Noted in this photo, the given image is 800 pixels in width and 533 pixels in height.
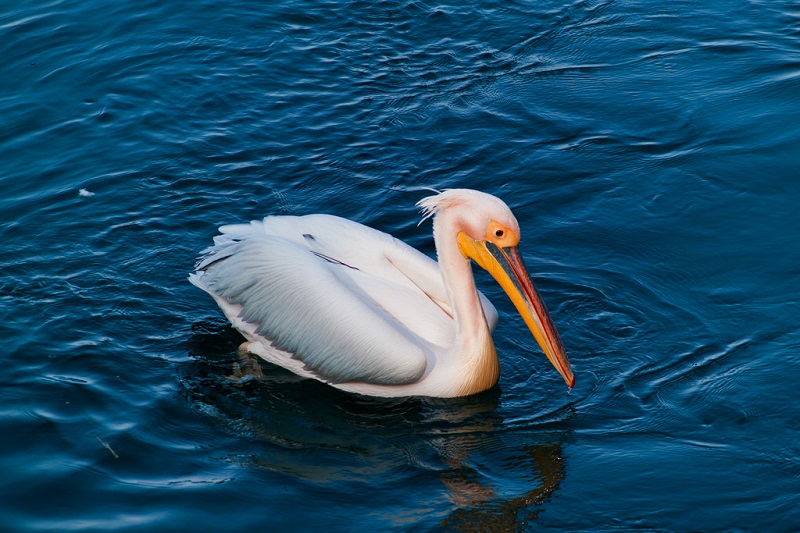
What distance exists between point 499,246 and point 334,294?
90 cm

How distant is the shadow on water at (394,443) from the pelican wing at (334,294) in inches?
7.8

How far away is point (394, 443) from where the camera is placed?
198 inches

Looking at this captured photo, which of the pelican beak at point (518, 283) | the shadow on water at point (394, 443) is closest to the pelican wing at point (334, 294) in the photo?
the shadow on water at point (394, 443)

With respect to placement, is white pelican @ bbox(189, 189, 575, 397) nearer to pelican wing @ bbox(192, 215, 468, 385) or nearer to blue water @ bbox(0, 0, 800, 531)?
pelican wing @ bbox(192, 215, 468, 385)

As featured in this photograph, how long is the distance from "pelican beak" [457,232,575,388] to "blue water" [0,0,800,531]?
0.38 m

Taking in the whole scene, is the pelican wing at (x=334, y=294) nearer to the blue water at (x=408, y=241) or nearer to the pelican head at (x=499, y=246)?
the blue water at (x=408, y=241)

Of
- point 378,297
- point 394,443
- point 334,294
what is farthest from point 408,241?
point 394,443

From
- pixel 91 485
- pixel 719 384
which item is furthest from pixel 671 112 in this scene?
pixel 91 485

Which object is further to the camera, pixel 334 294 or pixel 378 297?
pixel 378 297

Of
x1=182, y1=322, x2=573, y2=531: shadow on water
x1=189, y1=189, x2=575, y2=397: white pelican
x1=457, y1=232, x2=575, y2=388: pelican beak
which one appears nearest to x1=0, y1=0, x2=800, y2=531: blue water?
x1=182, y1=322, x2=573, y2=531: shadow on water

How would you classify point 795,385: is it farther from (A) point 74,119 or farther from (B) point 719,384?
(A) point 74,119

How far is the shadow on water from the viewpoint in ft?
15.2

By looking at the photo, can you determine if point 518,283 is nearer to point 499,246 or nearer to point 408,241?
point 499,246

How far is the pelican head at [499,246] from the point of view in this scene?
509 cm
